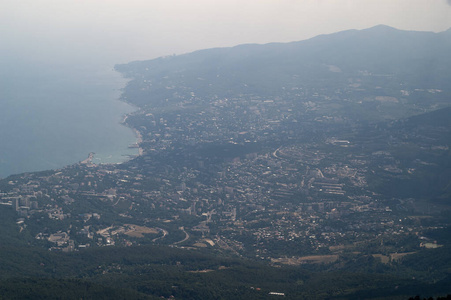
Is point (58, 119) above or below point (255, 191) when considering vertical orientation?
above

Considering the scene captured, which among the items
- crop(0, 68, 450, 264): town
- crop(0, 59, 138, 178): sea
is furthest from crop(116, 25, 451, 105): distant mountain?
crop(0, 68, 450, 264): town

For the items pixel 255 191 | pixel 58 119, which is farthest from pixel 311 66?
pixel 255 191

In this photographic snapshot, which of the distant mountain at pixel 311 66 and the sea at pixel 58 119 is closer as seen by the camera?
the sea at pixel 58 119

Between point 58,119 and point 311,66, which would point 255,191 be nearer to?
point 58,119

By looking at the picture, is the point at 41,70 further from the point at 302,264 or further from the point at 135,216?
the point at 302,264

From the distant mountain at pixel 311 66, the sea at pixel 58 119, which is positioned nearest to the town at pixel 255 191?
the sea at pixel 58 119

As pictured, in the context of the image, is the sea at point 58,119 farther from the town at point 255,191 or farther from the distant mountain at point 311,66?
the distant mountain at point 311,66
